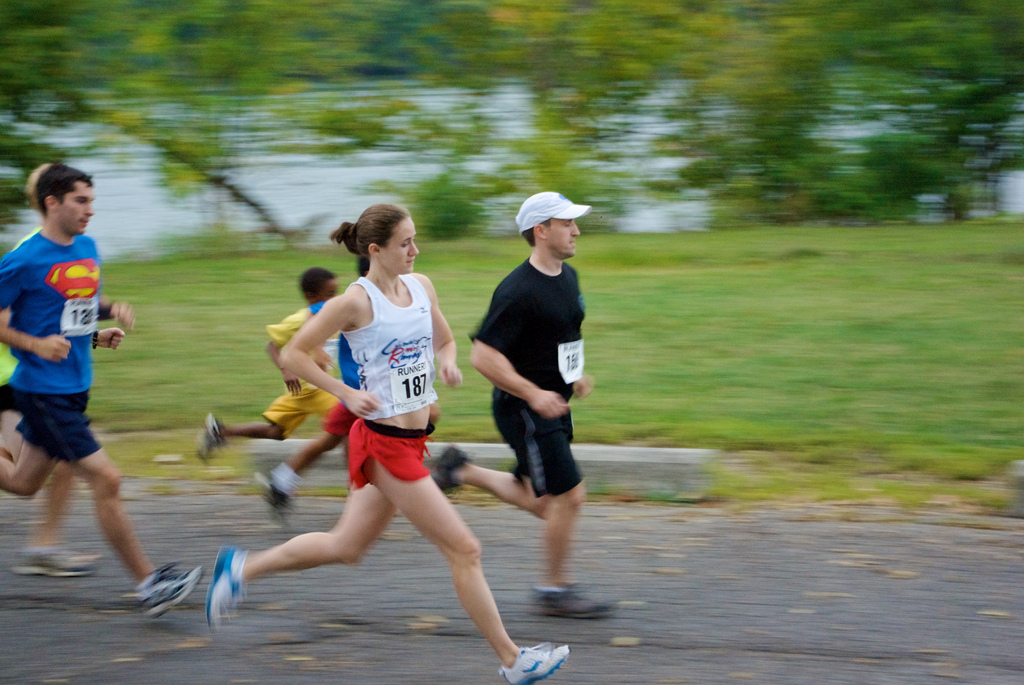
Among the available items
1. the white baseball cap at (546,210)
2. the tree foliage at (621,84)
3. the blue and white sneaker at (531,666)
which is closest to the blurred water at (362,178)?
the tree foliage at (621,84)

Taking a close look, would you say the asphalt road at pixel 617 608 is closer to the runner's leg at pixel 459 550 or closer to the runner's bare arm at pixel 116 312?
the runner's leg at pixel 459 550

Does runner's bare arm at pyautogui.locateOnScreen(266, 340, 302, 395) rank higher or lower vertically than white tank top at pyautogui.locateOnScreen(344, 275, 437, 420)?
lower

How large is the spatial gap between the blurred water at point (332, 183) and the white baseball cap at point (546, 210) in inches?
435

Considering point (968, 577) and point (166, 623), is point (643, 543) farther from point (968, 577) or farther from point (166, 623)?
point (166, 623)

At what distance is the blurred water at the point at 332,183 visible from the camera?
15.6 metres

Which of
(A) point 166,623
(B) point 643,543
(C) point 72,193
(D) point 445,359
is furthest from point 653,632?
(C) point 72,193

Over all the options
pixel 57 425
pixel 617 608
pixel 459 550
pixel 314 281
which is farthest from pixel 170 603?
pixel 314 281

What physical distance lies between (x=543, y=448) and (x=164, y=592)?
5.50ft

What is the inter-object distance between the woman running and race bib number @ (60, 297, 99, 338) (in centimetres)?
125

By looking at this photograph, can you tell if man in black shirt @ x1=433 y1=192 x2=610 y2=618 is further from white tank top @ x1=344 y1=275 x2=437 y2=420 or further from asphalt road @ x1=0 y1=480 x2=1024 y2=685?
white tank top @ x1=344 y1=275 x2=437 y2=420

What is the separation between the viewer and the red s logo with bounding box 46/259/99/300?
465 centimetres

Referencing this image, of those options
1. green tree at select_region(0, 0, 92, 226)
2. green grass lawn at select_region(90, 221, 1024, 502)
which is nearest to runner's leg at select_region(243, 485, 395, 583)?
green grass lawn at select_region(90, 221, 1024, 502)

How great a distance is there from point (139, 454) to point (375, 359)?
3.77 metres

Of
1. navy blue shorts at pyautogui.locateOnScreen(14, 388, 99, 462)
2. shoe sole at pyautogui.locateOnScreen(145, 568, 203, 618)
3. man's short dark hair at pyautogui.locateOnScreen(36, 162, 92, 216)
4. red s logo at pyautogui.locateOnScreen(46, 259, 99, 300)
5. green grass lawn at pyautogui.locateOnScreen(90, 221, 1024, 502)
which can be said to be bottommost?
green grass lawn at pyautogui.locateOnScreen(90, 221, 1024, 502)
